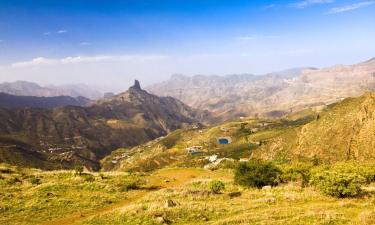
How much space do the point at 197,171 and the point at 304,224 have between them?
50531mm

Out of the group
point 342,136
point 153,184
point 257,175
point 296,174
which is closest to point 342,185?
point 257,175

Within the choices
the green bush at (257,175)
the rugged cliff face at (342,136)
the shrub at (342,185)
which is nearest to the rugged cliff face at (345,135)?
the rugged cliff face at (342,136)

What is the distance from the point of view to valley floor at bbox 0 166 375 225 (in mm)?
27469

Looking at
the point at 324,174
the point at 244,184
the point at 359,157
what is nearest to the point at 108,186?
the point at 244,184

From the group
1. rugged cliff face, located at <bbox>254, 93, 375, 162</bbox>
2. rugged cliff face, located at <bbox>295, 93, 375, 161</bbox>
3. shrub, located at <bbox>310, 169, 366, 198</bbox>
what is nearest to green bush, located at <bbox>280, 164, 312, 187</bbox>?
shrub, located at <bbox>310, 169, 366, 198</bbox>

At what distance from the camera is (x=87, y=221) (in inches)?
1266

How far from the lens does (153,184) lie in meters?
57.9

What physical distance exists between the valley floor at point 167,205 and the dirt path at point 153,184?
0.12 m

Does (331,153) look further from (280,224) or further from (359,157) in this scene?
(280,224)

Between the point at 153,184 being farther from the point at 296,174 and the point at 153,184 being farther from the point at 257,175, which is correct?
the point at 296,174

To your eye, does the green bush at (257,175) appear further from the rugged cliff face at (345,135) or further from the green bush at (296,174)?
the rugged cliff face at (345,135)

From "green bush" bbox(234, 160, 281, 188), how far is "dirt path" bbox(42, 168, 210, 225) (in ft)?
40.3

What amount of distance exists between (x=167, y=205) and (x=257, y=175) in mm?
18031

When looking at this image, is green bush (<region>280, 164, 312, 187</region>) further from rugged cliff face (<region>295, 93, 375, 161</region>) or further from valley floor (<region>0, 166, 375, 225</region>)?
rugged cliff face (<region>295, 93, 375, 161</region>)
